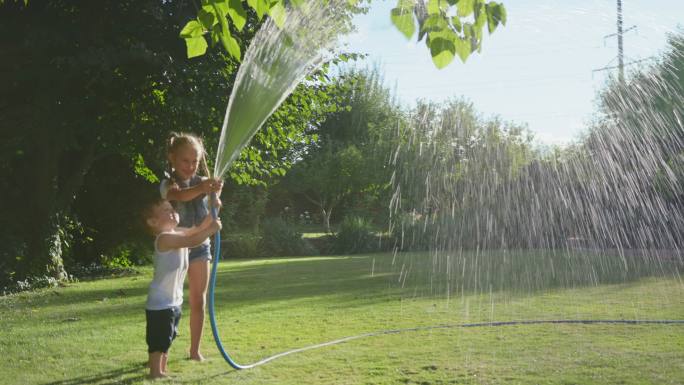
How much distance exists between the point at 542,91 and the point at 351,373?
4627mm

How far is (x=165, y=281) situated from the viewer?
397cm

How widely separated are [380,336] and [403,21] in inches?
114

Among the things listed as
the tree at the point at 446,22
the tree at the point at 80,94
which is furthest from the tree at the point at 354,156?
the tree at the point at 446,22

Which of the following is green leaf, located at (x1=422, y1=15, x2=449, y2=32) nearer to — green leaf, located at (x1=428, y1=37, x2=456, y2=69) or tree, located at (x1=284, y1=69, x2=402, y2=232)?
green leaf, located at (x1=428, y1=37, x2=456, y2=69)

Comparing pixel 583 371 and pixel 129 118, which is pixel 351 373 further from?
pixel 129 118

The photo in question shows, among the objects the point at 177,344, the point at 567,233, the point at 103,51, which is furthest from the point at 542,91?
the point at 567,233

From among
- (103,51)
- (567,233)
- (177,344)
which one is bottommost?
(177,344)

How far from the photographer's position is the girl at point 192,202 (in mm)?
4305

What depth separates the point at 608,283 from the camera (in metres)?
9.40

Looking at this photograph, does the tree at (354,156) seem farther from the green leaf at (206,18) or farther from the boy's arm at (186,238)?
the green leaf at (206,18)

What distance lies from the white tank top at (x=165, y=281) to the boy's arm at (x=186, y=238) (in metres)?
0.05

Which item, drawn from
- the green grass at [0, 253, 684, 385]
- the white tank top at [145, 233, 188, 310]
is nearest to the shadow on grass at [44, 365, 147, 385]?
the green grass at [0, 253, 684, 385]

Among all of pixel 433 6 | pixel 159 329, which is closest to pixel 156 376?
pixel 159 329

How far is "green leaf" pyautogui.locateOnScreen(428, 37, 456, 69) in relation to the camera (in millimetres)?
3102
